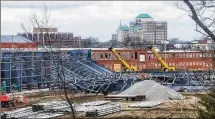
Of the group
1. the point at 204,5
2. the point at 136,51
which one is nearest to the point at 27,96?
the point at 204,5

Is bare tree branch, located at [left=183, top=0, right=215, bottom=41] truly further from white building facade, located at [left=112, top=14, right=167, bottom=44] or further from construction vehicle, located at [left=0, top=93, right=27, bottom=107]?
white building facade, located at [left=112, top=14, right=167, bottom=44]

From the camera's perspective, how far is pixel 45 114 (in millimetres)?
23047

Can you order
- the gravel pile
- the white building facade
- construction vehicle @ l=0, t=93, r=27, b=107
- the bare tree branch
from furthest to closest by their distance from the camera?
the white building facade, the gravel pile, construction vehicle @ l=0, t=93, r=27, b=107, the bare tree branch

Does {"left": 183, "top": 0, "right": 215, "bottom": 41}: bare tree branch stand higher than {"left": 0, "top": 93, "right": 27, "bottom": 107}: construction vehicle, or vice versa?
{"left": 183, "top": 0, "right": 215, "bottom": 41}: bare tree branch

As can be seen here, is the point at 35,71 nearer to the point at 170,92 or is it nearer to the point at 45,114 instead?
the point at 170,92

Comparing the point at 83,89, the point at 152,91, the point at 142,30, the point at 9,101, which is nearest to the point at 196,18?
the point at 9,101

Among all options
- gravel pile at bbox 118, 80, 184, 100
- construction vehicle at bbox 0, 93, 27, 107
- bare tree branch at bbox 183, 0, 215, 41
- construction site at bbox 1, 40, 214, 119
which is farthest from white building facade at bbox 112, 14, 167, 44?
bare tree branch at bbox 183, 0, 215, 41

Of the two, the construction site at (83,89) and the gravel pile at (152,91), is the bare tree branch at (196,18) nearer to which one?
the construction site at (83,89)

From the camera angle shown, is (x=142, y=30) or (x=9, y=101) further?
(x=142, y=30)

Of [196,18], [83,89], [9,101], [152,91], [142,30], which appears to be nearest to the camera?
[196,18]

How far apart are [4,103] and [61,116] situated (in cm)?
616

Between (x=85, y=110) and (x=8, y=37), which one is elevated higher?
(x=8, y=37)

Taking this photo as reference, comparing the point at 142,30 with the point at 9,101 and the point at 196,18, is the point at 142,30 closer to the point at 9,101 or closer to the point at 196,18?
the point at 9,101

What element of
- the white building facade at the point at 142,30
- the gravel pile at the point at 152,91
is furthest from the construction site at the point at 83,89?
the white building facade at the point at 142,30
